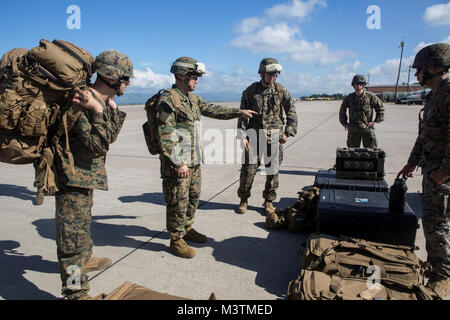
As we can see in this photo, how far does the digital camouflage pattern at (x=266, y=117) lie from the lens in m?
4.26

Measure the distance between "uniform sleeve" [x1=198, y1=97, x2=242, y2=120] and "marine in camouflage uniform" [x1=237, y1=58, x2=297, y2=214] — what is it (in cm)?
56

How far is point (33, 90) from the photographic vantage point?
1.98 metres

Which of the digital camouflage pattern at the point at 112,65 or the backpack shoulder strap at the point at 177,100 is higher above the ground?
the digital camouflage pattern at the point at 112,65

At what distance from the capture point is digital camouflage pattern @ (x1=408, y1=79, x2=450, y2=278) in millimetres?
2439

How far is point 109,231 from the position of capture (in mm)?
3834

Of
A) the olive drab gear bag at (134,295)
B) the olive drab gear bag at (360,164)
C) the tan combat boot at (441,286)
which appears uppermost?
the olive drab gear bag at (360,164)

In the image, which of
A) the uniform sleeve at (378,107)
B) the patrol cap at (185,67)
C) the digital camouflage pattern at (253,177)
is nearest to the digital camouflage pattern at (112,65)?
the patrol cap at (185,67)

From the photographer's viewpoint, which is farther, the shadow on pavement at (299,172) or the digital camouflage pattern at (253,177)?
the shadow on pavement at (299,172)

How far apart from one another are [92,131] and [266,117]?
2.57m

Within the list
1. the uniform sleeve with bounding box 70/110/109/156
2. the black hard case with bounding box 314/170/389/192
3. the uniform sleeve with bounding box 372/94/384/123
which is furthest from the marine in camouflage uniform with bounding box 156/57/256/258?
the uniform sleeve with bounding box 372/94/384/123

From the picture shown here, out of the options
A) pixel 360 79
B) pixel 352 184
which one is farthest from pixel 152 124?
pixel 360 79

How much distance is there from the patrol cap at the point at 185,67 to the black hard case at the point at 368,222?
5.79ft

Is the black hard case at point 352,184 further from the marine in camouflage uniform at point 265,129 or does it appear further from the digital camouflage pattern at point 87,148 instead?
the digital camouflage pattern at point 87,148

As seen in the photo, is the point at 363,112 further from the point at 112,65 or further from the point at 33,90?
the point at 33,90
